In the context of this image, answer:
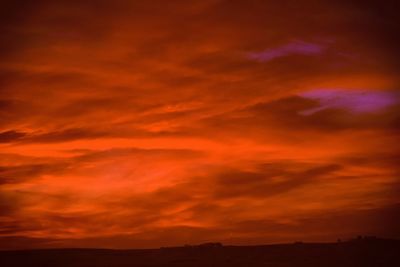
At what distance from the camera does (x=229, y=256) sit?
94.9ft

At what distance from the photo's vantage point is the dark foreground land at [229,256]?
2731 cm

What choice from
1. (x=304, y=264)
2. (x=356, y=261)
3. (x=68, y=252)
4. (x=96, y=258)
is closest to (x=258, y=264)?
(x=304, y=264)

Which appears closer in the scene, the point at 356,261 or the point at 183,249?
the point at 356,261

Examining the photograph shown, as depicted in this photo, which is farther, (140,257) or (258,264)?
(140,257)

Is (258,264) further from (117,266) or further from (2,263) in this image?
(2,263)

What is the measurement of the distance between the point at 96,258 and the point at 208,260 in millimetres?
5971

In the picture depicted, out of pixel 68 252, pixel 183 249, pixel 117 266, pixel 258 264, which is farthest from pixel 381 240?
pixel 68 252

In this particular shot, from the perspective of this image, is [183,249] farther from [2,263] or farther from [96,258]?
[2,263]

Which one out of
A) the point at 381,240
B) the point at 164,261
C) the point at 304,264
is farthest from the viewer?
the point at 381,240

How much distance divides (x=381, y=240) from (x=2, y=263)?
17760mm

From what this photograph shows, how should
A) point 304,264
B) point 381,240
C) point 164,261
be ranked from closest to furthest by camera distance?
point 304,264 → point 164,261 → point 381,240

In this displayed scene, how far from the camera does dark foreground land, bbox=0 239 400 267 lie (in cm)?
2731

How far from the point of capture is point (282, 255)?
29.1 m

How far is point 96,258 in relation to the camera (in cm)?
3070
